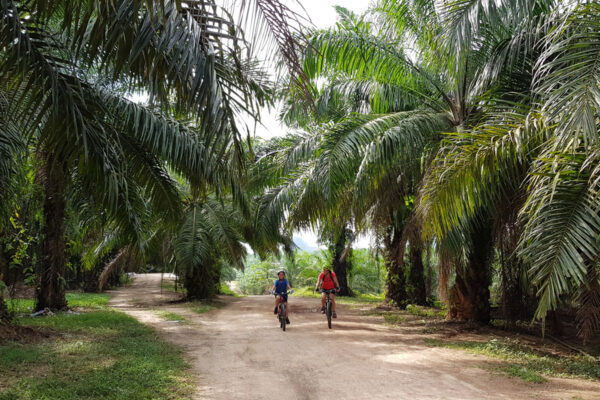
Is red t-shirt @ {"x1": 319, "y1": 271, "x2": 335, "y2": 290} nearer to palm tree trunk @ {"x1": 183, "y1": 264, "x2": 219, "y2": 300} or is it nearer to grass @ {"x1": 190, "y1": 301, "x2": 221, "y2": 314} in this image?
grass @ {"x1": 190, "y1": 301, "x2": 221, "y2": 314}

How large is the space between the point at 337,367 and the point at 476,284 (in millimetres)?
5419

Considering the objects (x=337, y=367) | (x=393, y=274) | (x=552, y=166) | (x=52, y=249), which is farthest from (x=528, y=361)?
(x=52, y=249)

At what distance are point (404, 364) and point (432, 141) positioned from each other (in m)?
4.55

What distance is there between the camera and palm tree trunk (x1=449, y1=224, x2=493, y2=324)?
10.9 metres

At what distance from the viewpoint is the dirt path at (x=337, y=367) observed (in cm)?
573

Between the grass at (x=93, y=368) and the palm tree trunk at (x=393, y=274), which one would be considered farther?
the palm tree trunk at (x=393, y=274)

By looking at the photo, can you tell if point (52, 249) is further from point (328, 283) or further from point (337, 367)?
point (337, 367)

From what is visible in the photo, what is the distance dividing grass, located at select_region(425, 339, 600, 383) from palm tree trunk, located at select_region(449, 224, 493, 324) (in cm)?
203

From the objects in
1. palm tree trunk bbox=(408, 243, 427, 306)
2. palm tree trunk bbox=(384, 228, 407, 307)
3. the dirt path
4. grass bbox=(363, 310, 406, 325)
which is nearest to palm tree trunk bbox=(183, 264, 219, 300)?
the dirt path

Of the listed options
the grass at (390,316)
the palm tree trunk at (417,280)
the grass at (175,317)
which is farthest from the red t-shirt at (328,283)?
the palm tree trunk at (417,280)

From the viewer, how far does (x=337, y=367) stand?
7.07 meters

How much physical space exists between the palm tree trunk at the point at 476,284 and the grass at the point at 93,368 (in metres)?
6.70

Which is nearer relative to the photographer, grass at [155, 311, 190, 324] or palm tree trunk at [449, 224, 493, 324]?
palm tree trunk at [449, 224, 493, 324]

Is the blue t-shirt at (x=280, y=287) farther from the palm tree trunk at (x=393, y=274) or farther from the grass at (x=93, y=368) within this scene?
the palm tree trunk at (x=393, y=274)
